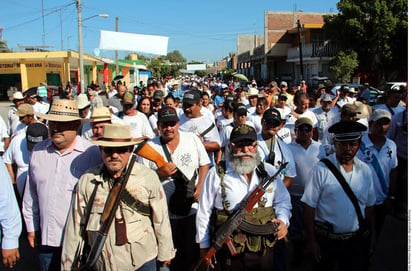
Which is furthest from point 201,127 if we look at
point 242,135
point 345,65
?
point 345,65

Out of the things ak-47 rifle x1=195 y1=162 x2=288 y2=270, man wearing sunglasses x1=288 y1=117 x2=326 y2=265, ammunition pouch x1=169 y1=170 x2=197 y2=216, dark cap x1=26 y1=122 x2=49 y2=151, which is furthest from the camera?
dark cap x1=26 y1=122 x2=49 y2=151

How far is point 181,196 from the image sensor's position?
3.56m

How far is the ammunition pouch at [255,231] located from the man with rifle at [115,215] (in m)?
0.56

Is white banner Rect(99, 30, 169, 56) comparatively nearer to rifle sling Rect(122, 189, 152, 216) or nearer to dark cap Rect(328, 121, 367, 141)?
dark cap Rect(328, 121, 367, 141)

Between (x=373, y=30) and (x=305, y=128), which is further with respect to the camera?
(x=373, y=30)

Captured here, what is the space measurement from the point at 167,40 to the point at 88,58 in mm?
14129

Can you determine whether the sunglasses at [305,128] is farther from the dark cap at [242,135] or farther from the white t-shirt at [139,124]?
the white t-shirt at [139,124]

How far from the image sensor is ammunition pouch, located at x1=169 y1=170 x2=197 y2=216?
3.56m

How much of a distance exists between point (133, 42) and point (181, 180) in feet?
48.6

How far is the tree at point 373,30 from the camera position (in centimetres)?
2581

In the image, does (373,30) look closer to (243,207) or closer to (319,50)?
(319,50)

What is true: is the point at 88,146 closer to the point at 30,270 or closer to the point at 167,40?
the point at 30,270

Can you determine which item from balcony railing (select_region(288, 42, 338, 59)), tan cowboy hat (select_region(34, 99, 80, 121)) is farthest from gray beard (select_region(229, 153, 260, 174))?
balcony railing (select_region(288, 42, 338, 59))

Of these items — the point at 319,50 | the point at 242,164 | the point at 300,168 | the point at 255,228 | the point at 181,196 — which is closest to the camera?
the point at 255,228
